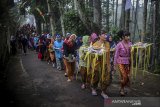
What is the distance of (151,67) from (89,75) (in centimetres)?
595

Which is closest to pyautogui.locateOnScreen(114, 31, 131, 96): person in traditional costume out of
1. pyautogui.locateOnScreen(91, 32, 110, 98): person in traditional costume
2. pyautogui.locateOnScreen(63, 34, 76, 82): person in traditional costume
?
pyautogui.locateOnScreen(91, 32, 110, 98): person in traditional costume

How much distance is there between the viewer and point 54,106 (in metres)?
8.02

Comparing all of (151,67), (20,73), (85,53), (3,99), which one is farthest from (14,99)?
(151,67)

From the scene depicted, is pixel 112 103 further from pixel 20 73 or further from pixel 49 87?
pixel 20 73

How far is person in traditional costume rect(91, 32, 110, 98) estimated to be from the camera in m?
8.63

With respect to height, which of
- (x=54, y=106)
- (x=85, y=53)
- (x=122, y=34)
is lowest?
(x=54, y=106)

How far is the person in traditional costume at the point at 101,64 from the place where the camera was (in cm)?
863

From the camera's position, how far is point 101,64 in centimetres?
880

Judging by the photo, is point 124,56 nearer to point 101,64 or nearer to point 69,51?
point 101,64

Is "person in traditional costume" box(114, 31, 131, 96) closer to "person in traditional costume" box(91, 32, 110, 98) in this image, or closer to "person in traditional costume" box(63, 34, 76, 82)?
"person in traditional costume" box(91, 32, 110, 98)

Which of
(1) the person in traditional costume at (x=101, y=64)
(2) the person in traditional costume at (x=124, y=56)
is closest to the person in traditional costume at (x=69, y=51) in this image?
(1) the person in traditional costume at (x=101, y=64)

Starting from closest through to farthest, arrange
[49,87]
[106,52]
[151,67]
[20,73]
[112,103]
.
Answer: [112,103] → [106,52] → [49,87] → [20,73] → [151,67]

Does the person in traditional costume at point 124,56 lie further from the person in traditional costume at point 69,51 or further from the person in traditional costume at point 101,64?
the person in traditional costume at point 69,51

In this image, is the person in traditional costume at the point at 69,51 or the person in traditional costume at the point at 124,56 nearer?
the person in traditional costume at the point at 124,56
